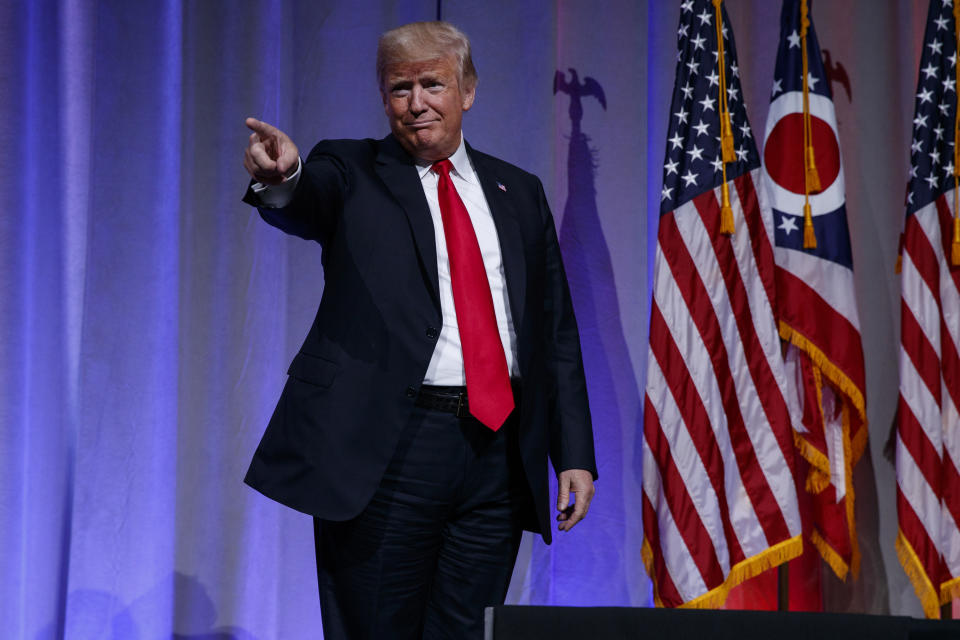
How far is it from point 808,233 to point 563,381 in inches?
46.3

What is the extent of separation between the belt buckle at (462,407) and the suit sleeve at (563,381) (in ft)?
0.90

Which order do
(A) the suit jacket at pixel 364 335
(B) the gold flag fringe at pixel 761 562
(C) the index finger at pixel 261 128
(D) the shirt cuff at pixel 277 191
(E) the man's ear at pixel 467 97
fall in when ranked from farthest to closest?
(B) the gold flag fringe at pixel 761 562 → (E) the man's ear at pixel 467 97 → (A) the suit jacket at pixel 364 335 → (D) the shirt cuff at pixel 277 191 → (C) the index finger at pixel 261 128

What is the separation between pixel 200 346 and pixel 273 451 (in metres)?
1.34

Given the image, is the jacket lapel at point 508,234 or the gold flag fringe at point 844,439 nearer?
the jacket lapel at point 508,234

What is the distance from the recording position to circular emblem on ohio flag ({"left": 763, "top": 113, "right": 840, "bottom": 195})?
2.79 metres

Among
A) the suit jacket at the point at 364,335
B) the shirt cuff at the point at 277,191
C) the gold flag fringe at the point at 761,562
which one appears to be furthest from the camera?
the gold flag fringe at the point at 761,562

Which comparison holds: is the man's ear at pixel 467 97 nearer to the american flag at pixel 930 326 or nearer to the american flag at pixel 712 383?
the american flag at pixel 712 383

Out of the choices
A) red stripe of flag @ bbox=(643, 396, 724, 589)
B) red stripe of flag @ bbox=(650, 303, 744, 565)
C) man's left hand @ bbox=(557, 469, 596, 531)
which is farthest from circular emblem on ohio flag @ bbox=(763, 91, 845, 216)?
man's left hand @ bbox=(557, 469, 596, 531)

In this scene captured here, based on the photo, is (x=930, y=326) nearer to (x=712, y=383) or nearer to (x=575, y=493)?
(x=712, y=383)

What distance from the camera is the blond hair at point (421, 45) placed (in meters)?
1.81

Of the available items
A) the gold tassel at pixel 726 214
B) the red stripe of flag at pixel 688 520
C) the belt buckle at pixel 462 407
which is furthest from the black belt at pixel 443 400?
the gold tassel at pixel 726 214

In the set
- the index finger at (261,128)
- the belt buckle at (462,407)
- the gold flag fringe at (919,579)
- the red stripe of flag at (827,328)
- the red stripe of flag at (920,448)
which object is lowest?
the gold flag fringe at (919,579)

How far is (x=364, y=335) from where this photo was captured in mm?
1686

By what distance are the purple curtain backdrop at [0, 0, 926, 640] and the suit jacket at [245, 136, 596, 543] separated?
1.24m
